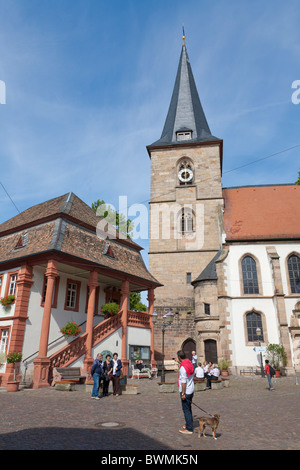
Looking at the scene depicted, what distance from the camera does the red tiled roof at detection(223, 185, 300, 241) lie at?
87.0 ft

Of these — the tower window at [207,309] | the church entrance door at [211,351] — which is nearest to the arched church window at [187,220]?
the tower window at [207,309]

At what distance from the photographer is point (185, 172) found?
34219 mm

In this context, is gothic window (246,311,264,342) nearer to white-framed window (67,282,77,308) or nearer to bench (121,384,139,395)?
white-framed window (67,282,77,308)

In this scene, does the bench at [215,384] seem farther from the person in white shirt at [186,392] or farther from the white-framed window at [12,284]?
the white-framed window at [12,284]

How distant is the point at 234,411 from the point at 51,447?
550 cm

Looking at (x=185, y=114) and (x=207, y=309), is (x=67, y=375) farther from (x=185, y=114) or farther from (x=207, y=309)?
(x=185, y=114)

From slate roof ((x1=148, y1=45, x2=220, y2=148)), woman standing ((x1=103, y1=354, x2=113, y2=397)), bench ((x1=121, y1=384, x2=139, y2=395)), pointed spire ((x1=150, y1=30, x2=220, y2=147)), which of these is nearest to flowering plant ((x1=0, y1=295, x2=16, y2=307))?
woman standing ((x1=103, y1=354, x2=113, y2=397))

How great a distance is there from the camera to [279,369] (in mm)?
21641

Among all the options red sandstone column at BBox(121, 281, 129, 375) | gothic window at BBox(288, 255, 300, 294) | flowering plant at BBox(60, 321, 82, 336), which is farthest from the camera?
gothic window at BBox(288, 255, 300, 294)

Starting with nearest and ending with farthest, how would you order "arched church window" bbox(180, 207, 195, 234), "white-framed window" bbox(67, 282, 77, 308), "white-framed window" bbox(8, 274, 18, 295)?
"white-framed window" bbox(8, 274, 18, 295), "white-framed window" bbox(67, 282, 77, 308), "arched church window" bbox(180, 207, 195, 234)

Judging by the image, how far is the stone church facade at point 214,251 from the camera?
24.0m

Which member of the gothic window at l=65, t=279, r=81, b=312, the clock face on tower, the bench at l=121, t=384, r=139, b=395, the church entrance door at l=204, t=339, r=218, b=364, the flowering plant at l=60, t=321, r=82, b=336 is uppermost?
the clock face on tower

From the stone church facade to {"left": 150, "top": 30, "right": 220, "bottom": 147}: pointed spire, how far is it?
0.11 m
